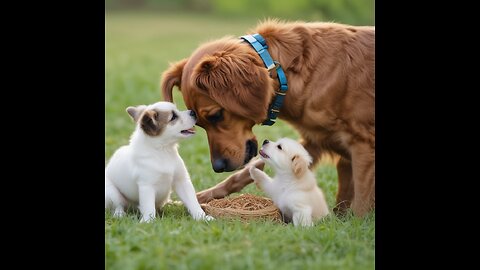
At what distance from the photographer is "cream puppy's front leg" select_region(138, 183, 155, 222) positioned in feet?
17.0

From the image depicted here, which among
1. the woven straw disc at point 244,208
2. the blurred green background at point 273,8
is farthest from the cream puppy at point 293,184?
the blurred green background at point 273,8

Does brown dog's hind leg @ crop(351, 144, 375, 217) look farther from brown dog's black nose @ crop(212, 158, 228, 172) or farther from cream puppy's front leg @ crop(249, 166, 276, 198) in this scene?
brown dog's black nose @ crop(212, 158, 228, 172)

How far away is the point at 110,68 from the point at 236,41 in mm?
9793

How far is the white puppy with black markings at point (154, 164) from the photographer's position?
17.3 ft

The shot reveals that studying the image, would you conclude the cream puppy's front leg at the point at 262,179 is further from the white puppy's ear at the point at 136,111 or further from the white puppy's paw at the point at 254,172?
the white puppy's ear at the point at 136,111

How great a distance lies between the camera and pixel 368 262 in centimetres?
380

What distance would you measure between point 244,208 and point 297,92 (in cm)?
106

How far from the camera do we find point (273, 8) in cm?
2980

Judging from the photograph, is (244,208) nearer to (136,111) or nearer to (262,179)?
(262,179)

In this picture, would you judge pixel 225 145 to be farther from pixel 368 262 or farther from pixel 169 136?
pixel 368 262

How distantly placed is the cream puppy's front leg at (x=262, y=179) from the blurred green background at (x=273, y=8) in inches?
610

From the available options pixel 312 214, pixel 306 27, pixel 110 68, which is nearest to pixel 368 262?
pixel 312 214
